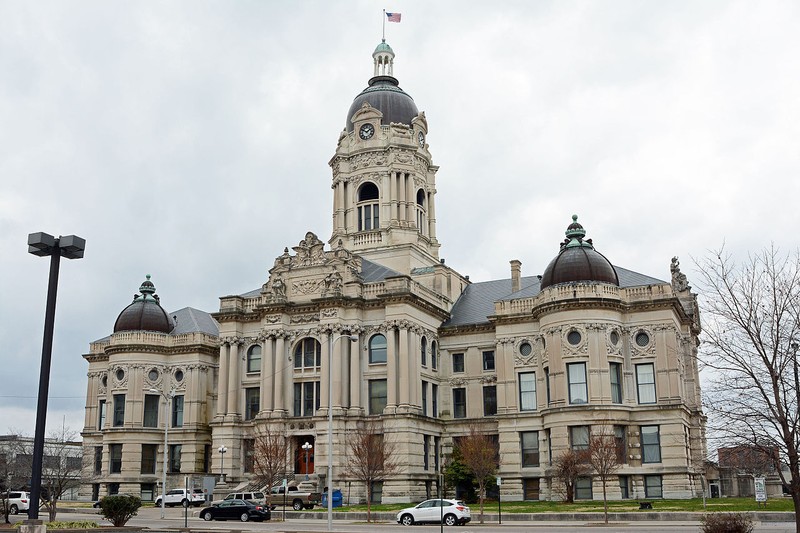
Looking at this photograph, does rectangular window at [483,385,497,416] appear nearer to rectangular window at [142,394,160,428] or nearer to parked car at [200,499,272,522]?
parked car at [200,499,272,522]

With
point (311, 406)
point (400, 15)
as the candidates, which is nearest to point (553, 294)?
point (311, 406)

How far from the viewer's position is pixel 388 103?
269 ft

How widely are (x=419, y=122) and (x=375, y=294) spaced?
888 inches

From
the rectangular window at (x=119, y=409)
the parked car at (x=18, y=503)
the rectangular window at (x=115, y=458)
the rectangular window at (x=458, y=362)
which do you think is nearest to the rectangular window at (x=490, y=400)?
the rectangular window at (x=458, y=362)

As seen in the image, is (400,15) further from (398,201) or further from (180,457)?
(180,457)

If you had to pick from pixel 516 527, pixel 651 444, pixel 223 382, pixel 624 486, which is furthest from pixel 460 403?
pixel 516 527

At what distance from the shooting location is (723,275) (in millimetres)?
26781

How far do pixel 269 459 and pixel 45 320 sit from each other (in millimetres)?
32630

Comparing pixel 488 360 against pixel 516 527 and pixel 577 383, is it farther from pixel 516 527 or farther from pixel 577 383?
pixel 516 527

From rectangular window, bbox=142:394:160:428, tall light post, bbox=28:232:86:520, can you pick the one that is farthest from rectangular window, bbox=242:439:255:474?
tall light post, bbox=28:232:86:520

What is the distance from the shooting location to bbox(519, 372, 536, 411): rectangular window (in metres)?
64.7

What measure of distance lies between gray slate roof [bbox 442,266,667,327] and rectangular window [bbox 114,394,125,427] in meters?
29.5

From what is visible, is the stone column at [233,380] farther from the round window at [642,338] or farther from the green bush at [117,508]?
the round window at [642,338]

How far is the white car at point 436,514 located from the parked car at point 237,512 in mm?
8395
